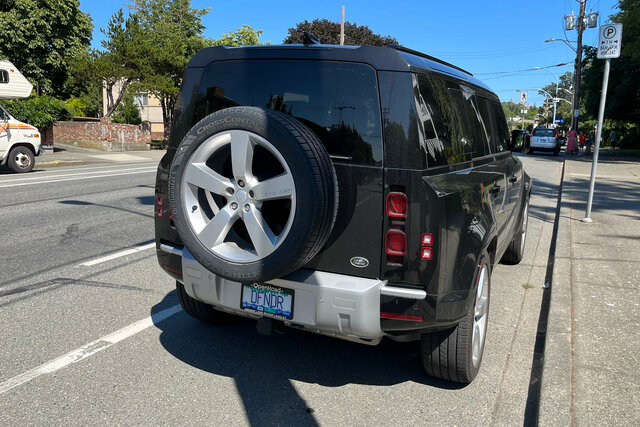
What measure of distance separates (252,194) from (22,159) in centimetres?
1518

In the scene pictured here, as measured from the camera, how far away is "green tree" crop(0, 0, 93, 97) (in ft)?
101

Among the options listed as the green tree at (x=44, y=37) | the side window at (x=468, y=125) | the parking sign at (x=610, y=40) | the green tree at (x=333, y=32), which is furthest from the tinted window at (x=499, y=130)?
the green tree at (x=333, y=32)

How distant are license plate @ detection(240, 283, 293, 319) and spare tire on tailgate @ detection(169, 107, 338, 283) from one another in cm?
25

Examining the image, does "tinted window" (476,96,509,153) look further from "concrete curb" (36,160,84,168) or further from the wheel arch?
"concrete curb" (36,160,84,168)

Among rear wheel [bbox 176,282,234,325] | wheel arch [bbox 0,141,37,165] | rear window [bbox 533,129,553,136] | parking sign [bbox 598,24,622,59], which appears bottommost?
rear wheel [bbox 176,282,234,325]

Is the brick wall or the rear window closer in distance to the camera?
the brick wall

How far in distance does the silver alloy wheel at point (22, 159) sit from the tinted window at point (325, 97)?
1452 centimetres

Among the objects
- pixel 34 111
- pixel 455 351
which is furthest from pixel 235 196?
pixel 34 111

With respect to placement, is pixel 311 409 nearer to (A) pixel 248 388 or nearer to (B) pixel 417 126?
(A) pixel 248 388

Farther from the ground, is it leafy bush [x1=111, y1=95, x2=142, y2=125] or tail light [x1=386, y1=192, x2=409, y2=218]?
leafy bush [x1=111, y1=95, x2=142, y2=125]

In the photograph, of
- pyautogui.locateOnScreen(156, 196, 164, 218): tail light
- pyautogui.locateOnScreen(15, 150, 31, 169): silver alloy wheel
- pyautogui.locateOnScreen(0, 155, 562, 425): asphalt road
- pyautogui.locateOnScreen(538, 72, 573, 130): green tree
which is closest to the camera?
pyautogui.locateOnScreen(0, 155, 562, 425): asphalt road

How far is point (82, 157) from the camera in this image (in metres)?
22.5

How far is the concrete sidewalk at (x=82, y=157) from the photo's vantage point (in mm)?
19520

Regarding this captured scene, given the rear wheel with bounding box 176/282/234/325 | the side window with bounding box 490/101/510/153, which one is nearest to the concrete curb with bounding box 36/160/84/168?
the rear wheel with bounding box 176/282/234/325
